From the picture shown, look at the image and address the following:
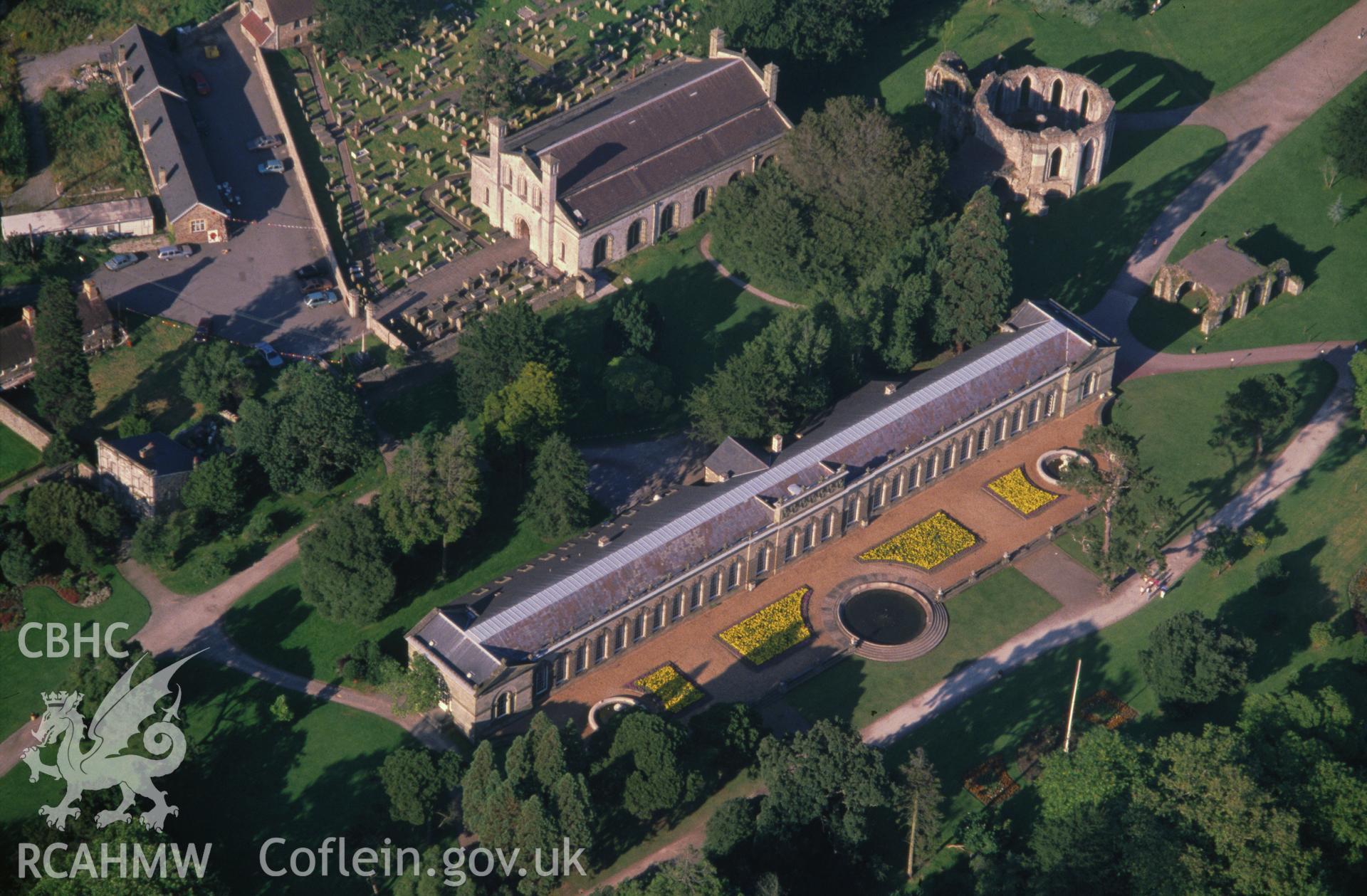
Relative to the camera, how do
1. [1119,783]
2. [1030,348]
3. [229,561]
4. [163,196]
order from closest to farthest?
[1119,783] → [229,561] → [1030,348] → [163,196]

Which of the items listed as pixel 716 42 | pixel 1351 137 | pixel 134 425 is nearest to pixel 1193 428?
pixel 1351 137

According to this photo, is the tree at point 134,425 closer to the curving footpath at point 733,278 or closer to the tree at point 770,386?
the tree at point 770,386

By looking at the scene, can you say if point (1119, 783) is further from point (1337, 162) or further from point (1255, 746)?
point (1337, 162)

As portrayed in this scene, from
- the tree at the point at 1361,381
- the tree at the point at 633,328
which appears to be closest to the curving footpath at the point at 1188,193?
the tree at the point at 1361,381

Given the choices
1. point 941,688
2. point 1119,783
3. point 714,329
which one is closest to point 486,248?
point 714,329

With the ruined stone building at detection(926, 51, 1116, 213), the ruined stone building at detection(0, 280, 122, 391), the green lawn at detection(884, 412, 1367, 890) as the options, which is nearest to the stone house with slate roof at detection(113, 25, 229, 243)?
the ruined stone building at detection(0, 280, 122, 391)

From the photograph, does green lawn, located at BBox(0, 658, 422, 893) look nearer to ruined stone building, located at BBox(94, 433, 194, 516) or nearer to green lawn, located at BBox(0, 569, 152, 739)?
green lawn, located at BBox(0, 569, 152, 739)

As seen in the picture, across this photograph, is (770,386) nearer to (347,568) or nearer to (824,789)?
(347,568)
